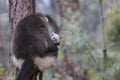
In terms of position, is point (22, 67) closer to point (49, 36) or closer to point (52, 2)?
point (49, 36)

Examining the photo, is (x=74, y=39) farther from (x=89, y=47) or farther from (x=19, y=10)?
(x=19, y=10)

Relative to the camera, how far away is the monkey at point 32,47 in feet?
11.7

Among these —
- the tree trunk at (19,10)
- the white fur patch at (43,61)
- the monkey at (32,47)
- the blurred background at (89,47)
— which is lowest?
the blurred background at (89,47)

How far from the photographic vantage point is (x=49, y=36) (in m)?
3.79

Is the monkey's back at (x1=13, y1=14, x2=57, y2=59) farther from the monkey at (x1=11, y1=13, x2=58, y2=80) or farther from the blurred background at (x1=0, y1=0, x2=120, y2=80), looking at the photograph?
the blurred background at (x1=0, y1=0, x2=120, y2=80)

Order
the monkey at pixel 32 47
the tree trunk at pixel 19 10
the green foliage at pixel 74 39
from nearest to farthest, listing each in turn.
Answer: the monkey at pixel 32 47
the tree trunk at pixel 19 10
the green foliage at pixel 74 39

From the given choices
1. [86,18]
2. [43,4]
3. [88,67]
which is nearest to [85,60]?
[88,67]

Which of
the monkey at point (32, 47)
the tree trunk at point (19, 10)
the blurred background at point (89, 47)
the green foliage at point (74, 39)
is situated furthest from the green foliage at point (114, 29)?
the monkey at point (32, 47)

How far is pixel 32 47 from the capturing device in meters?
3.59

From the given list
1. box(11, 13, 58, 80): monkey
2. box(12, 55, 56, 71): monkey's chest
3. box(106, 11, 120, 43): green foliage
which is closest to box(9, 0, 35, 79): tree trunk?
box(11, 13, 58, 80): monkey

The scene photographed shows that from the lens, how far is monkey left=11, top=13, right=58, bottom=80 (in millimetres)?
3559

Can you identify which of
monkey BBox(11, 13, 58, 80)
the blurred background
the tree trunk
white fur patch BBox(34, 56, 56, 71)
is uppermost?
the tree trunk

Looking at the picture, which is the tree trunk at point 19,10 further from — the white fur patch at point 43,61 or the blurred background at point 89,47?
the blurred background at point 89,47

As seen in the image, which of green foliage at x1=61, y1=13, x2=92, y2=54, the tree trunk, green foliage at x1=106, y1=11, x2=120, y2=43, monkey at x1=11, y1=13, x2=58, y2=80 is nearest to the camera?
monkey at x1=11, y1=13, x2=58, y2=80
